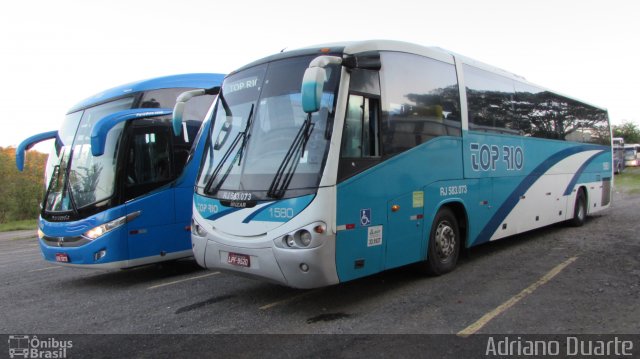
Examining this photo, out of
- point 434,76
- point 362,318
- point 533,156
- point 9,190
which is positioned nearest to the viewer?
point 362,318

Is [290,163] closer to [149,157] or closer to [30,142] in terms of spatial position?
[149,157]

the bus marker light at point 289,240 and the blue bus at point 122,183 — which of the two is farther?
the blue bus at point 122,183

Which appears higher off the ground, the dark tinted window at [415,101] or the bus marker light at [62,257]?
the dark tinted window at [415,101]

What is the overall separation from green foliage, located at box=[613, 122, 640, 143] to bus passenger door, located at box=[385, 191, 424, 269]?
77.0 meters

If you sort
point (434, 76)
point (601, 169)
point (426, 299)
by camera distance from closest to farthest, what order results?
1. point (426, 299)
2. point (434, 76)
3. point (601, 169)

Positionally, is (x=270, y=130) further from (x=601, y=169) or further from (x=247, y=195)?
(x=601, y=169)

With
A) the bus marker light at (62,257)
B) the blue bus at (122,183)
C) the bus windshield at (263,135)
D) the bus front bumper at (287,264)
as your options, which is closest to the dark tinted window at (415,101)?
the bus windshield at (263,135)

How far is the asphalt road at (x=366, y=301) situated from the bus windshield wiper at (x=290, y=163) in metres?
1.56

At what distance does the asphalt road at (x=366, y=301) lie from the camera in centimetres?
512

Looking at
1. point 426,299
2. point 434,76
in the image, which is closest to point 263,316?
point 426,299

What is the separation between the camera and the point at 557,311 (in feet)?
17.7

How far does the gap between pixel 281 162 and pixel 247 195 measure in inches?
23.5

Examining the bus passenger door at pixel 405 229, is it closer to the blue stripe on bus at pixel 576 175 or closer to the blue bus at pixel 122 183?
the blue bus at pixel 122 183

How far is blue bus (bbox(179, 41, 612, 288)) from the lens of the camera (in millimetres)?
5168
